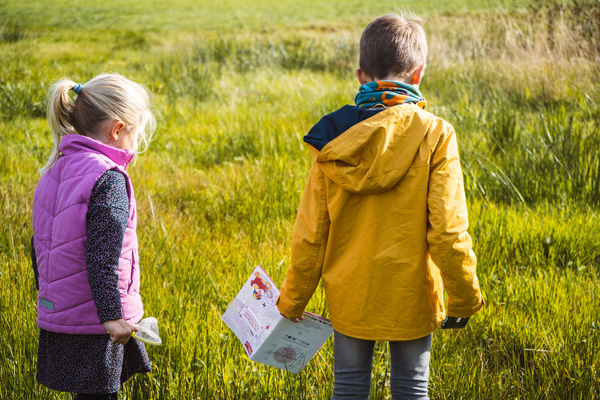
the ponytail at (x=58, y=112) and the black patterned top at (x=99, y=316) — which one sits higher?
the ponytail at (x=58, y=112)

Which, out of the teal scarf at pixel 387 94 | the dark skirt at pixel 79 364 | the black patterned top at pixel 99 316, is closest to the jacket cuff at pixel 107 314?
the black patterned top at pixel 99 316

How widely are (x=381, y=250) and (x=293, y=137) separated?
11.5 feet

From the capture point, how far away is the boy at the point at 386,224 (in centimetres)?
159

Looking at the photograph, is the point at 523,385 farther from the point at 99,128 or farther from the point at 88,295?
the point at 99,128

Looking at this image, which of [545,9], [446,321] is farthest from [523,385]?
[545,9]

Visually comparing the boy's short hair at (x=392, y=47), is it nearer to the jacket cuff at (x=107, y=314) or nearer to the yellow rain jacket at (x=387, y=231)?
the yellow rain jacket at (x=387, y=231)

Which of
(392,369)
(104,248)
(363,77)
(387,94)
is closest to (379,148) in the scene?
(387,94)

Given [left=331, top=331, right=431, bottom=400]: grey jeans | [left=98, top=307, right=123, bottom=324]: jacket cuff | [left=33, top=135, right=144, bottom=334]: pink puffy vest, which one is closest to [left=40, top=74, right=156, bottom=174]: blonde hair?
[left=33, top=135, right=144, bottom=334]: pink puffy vest

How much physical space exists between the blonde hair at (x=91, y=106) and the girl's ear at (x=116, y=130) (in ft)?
0.07

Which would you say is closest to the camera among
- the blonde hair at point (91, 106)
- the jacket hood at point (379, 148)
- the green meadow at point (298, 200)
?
the jacket hood at point (379, 148)

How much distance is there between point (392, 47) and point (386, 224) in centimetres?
58

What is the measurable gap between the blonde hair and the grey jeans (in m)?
1.12

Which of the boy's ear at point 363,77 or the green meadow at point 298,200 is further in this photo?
the green meadow at point 298,200

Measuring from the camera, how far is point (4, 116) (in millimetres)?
6215
